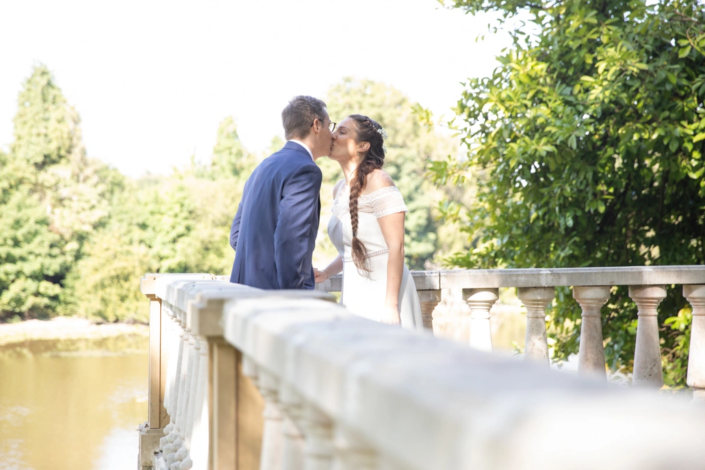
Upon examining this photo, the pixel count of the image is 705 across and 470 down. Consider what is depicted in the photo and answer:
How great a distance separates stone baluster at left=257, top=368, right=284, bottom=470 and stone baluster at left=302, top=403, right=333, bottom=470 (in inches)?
10.1

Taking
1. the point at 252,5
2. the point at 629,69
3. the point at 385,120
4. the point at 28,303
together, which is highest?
the point at 252,5

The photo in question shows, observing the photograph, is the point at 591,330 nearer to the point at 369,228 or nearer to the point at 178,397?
the point at 369,228

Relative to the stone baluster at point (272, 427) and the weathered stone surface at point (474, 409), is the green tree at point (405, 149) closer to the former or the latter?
the stone baluster at point (272, 427)

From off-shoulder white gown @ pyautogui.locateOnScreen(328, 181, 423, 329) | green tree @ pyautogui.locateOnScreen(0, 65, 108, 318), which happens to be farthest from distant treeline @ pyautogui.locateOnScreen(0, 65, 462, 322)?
off-shoulder white gown @ pyautogui.locateOnScreen(328, 181, 423, 329)

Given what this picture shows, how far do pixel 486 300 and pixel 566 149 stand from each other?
284cm

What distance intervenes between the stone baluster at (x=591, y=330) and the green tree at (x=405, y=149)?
33.6 m

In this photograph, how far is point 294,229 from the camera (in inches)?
126

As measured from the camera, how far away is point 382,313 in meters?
3.71

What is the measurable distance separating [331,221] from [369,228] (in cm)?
31

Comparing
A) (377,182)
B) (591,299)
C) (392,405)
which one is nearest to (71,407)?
(591,299)

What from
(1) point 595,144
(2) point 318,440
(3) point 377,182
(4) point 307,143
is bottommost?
(2) point 318,440

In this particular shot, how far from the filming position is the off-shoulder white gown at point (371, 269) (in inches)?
145

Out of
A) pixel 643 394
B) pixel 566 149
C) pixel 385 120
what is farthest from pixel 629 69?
pixel 385 120

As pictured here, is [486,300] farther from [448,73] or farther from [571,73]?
[448,73]
